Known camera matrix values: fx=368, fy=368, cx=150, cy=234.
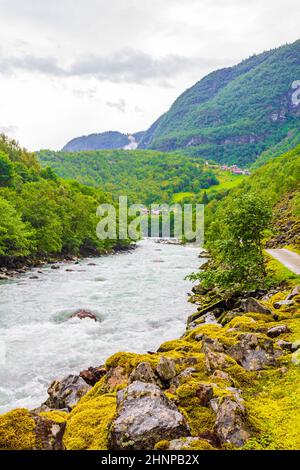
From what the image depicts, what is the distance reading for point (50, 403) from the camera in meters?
11.4

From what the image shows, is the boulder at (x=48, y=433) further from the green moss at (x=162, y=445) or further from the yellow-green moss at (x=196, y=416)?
the yellow-green moss at (x=196, y=416)

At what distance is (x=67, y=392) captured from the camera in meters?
11.6

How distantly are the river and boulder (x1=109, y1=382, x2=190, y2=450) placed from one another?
8514 mm

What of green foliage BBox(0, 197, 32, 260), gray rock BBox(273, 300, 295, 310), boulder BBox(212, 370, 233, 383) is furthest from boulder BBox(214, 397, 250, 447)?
green foliage BBox(0, 197, 32, 260)

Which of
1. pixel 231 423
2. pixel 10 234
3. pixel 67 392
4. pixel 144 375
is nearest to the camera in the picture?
pixel 231 423

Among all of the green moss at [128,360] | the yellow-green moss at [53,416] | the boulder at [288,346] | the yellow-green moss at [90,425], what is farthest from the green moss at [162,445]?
the boulder at [288,346]

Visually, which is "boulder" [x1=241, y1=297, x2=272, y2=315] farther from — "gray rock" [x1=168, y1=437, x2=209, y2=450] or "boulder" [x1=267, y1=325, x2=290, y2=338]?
"gray rock" [x1=168, y1=437, x2=209, y2=450]

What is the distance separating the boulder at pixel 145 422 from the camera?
6.53 metres

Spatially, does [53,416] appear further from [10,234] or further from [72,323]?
[10,234]

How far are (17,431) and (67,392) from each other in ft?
17.9

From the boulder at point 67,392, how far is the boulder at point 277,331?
20.8ft

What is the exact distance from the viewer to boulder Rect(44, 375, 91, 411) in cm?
1110

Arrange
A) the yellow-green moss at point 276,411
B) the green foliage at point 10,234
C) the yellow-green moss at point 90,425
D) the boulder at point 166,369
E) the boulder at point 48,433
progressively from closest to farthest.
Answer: the boulder at point 48,433 → the yellow-green moss at point 276,411 → the yellow-green moss at point 90,425 → the boulder at point 166,369 → the green foliage at point 10,234

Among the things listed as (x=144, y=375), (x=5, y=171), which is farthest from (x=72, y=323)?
(x=5, y=171)
